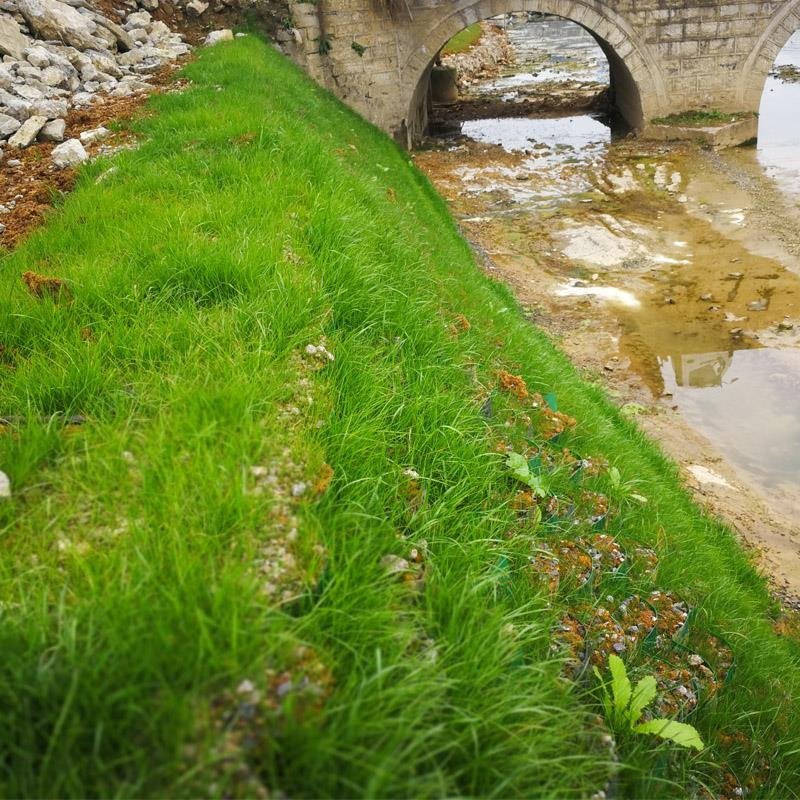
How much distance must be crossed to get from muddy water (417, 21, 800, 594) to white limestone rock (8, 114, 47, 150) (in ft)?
21.7

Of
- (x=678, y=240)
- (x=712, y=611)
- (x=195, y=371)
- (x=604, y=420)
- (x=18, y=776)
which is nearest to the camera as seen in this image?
(x=18, y=776)

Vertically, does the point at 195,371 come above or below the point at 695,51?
below

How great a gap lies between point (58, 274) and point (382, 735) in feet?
10.5

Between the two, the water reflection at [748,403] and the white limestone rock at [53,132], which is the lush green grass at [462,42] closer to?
the water reflection at [748,403]

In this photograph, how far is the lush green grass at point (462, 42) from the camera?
3189 cm

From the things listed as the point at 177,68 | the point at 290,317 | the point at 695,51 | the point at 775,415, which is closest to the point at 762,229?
the point at 775,415

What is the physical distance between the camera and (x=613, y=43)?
54.0ft

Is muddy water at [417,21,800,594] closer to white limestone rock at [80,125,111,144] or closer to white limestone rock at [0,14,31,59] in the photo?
white limestone rock at [80,125,111,144]

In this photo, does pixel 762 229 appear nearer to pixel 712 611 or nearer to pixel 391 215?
pixel 391 215

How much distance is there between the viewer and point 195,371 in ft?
9.02

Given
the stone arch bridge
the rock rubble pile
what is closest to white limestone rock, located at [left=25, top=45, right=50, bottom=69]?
the rock rubble pile

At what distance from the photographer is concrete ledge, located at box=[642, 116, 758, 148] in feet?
53.8

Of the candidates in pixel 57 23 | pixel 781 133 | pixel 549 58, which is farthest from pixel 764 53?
pixel 549 58

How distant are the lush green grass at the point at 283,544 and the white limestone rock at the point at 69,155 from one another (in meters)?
1.76
